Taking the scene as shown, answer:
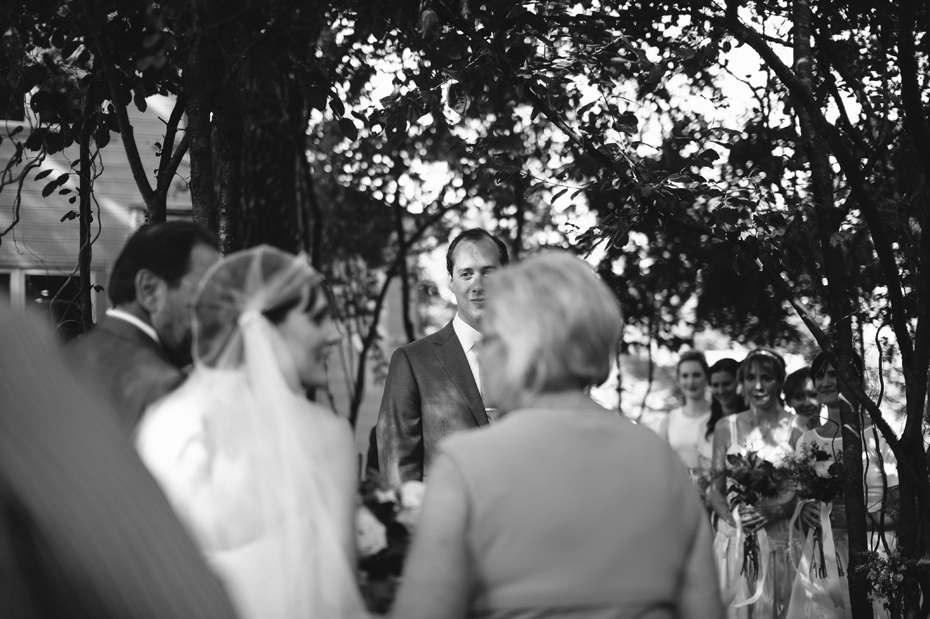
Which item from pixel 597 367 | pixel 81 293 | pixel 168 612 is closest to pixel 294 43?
pixel 81 293

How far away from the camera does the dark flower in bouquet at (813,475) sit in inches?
263

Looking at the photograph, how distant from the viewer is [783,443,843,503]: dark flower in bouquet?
6668 millimetres

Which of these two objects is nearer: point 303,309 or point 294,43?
point 303,309

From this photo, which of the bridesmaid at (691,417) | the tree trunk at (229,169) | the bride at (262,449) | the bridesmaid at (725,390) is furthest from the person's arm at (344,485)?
the bridesmaid at (691,417)

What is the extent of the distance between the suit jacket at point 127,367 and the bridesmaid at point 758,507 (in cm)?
558

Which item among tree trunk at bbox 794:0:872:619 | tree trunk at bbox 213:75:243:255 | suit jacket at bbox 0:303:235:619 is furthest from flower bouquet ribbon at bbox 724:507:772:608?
suit jacket at bbox 0:303:235:619

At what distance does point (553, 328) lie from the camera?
2355 millimetres

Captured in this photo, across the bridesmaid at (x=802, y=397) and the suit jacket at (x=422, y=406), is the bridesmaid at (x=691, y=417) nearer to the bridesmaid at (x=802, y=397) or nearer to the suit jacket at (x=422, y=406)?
the bridesmaid at (x=802, y=397)

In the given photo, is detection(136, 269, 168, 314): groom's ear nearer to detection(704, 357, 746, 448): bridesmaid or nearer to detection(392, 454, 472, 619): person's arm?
detection(392, 454, 472, 619): person's arm

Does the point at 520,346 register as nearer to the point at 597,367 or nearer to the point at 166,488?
the point at 597,367

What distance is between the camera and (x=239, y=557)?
2.21 meters

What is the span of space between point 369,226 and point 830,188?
13.4 meters

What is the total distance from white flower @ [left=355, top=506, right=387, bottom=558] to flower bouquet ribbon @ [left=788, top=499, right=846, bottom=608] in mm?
5401

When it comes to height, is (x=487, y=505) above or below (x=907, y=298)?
below
